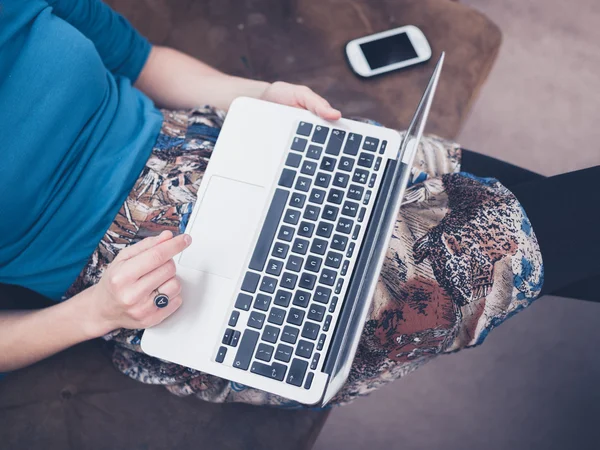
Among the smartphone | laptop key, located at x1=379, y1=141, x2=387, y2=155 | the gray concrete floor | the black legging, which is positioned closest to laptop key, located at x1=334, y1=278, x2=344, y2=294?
laptop key, located at x1=379, y1=141, x2=387, y2=155

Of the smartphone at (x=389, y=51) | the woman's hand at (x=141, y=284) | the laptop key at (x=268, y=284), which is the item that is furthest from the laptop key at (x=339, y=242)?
the smartphone at (x=389, y=51)

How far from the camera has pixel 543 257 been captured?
0.81m

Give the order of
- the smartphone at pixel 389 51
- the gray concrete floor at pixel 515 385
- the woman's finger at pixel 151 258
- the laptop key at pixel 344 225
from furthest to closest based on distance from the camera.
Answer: the gray concrete floor at pixel 515 385
the smartphone at pixel 389 51
the laptop key at pixel 344 225
the woman's finger at pixel 151 258

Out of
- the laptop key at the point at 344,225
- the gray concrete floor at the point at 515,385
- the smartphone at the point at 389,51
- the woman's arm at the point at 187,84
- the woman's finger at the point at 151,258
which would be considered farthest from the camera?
the gray concrete floor at the point at 515,385

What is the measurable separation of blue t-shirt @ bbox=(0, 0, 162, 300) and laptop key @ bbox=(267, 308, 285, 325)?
0.33 meters

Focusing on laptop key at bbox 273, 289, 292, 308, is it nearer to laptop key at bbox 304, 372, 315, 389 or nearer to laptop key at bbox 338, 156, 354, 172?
laptop key at bbox 304, 372, 315, 389

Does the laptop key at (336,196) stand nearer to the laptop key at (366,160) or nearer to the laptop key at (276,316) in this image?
A: the laptop key at (366,160)

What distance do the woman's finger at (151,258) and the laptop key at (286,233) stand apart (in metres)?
0.16

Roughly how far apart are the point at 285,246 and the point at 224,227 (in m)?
0.10

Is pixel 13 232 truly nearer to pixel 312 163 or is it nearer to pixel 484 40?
pixel 312 163

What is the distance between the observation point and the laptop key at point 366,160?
78 cm

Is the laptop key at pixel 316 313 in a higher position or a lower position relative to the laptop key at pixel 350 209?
lower

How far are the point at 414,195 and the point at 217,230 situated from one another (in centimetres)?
34

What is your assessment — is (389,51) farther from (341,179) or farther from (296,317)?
(296,317)
